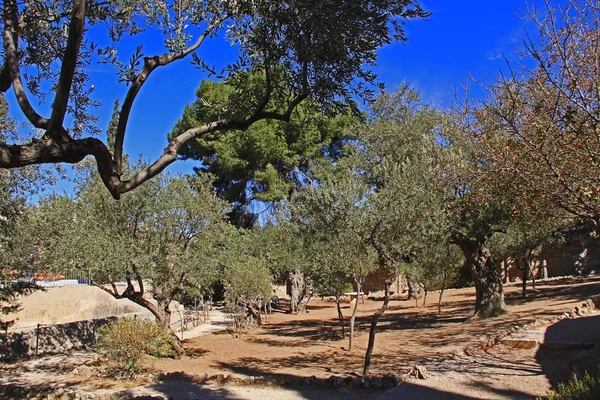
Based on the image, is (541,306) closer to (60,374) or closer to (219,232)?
(219,232)

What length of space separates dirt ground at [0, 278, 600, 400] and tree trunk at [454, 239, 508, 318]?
1.89 ft

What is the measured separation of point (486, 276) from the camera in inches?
651

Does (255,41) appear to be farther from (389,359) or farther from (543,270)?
(543,270)

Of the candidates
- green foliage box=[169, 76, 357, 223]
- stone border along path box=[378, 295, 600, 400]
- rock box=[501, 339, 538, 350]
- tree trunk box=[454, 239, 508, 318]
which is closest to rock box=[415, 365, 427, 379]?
stone border along path box=[378, 295, 600, 400]

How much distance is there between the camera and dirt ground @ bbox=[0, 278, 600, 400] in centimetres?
807

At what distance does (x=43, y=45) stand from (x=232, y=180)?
25.7 meters

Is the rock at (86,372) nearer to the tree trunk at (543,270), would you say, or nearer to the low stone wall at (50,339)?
the low stone wall at (50,339)

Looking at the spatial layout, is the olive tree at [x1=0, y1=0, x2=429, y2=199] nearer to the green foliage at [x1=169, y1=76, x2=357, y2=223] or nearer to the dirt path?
the dirt path

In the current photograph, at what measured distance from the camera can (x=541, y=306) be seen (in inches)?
700

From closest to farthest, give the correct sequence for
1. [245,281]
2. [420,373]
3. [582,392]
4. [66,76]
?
[66,76], [582,392], [420,373], [245,281]

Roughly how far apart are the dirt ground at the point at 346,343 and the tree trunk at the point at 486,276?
600 mm

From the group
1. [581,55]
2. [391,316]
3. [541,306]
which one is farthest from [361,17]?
[391,316]

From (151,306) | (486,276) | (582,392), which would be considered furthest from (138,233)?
(486,276)

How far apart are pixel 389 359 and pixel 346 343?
368 centimetres
